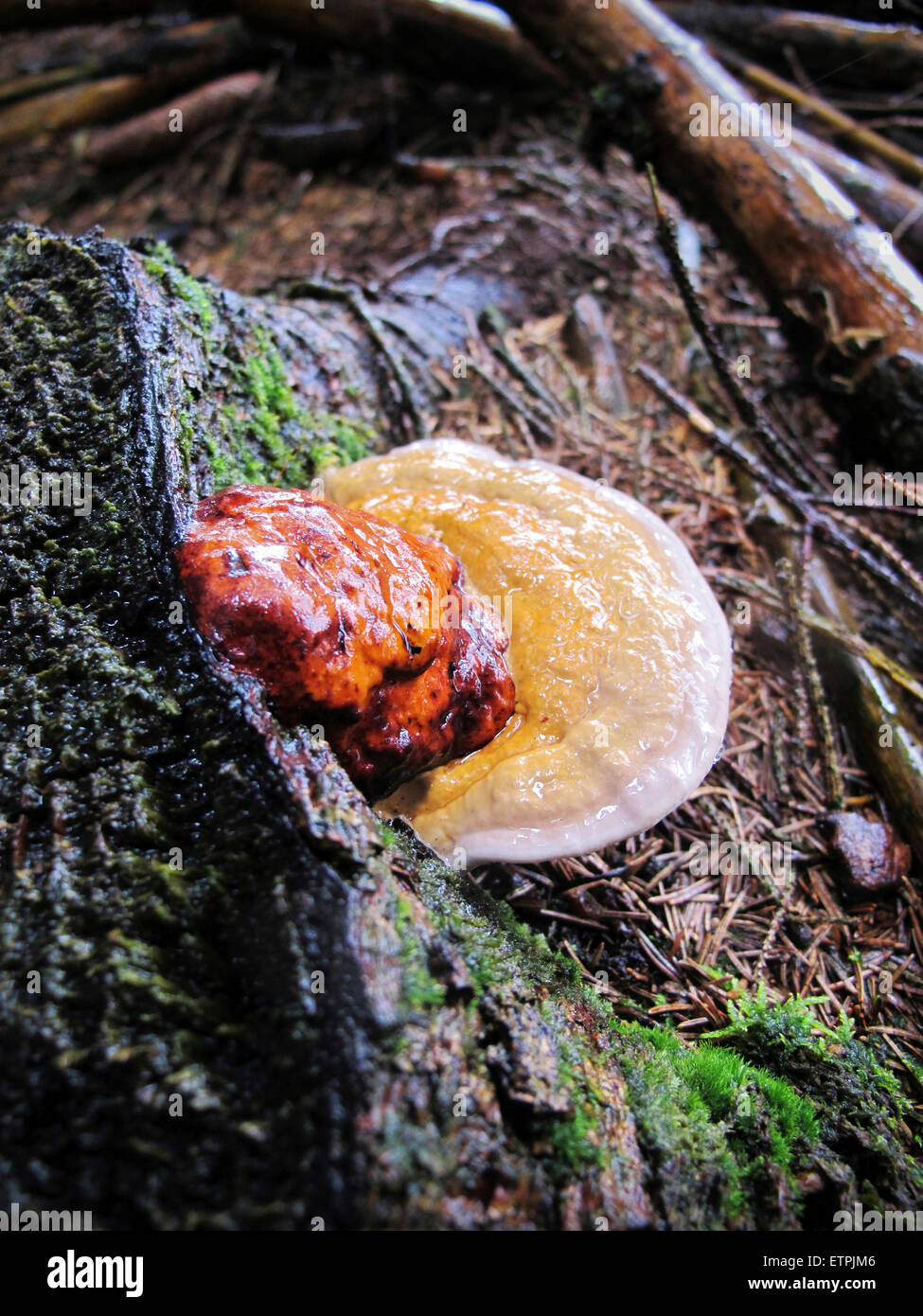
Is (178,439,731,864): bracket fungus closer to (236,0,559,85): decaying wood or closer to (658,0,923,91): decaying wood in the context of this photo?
(236,0,559,85): decaying wood

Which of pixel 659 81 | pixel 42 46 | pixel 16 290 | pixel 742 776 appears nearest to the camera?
pixel 16 290

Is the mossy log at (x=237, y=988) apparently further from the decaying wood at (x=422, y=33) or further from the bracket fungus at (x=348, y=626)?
the decaying wood at (x=422, y=33)

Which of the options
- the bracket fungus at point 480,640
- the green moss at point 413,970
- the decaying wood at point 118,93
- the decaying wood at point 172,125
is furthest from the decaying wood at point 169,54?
the green moss at point 413,970

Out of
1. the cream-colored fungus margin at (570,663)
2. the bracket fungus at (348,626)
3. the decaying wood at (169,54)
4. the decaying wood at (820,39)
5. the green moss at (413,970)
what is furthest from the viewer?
the decaying wood at (169,54)

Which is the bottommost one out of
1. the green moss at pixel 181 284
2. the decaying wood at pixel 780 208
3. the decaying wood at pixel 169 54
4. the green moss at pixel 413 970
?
the green moss at pixel 413 970
